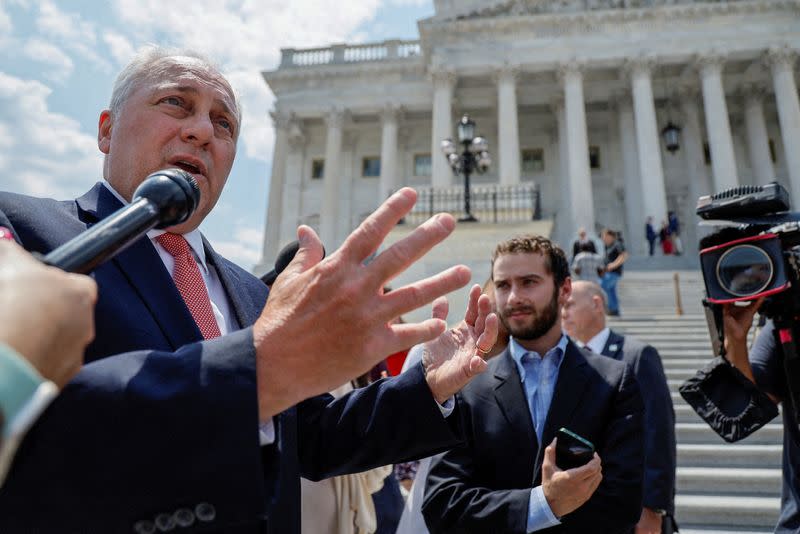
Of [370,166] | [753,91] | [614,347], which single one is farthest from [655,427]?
[753,91]

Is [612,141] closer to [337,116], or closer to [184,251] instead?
[337,116]

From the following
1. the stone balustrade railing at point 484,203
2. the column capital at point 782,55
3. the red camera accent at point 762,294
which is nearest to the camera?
the red camera accent at point 762,294

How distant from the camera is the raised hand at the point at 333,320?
3.83ft

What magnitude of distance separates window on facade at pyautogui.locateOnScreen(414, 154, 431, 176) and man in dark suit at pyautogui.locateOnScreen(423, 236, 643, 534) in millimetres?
30505

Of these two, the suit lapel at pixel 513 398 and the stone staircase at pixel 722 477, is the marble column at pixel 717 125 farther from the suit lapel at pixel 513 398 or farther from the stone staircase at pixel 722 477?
the suit lapel at pixel 513 398

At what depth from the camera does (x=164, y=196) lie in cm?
122

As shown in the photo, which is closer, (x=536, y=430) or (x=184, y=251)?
(x=184, y=251)

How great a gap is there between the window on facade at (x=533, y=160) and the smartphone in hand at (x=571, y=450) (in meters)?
31.8

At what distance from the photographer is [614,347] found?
187 inches

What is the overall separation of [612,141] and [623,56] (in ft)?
19.2

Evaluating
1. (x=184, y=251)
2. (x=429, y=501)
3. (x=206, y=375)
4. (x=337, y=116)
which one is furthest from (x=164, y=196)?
(x=337, y=116)

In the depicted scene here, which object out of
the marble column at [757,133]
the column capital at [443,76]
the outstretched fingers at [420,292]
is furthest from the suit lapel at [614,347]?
the marble column at [757,133]

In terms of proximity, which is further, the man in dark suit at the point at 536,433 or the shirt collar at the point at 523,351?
the shirt collar at the point at 523,351

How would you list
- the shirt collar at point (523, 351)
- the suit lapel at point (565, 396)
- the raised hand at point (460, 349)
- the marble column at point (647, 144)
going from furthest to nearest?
the marble column at point (647, 144)
the shirt collar at point (523, 351)
the suit lapel at point (565, 396)
the raised hand at point (460, 349)
